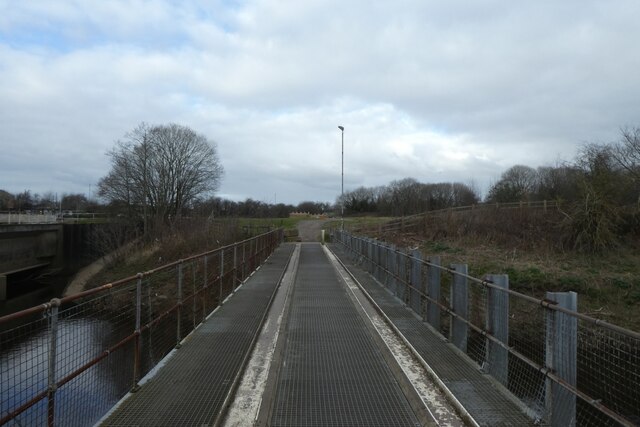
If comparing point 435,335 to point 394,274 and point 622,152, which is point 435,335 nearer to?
point 394,274

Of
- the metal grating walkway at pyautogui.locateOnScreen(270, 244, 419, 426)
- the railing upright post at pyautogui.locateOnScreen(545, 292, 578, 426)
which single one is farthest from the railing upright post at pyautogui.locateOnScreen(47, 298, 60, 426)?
the railing upright post at pyautogui.locateOnScreen(545, 292, 578, 426)

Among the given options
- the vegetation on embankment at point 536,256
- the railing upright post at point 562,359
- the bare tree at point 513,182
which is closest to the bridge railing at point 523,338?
the railing upright post at point 562,359

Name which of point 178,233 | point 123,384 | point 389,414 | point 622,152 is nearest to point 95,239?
Answer: point 178,233

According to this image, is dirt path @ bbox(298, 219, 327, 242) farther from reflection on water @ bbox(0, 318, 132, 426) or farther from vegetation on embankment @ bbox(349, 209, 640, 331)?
reflection on water @ bbox(0, 318, 132, 426)

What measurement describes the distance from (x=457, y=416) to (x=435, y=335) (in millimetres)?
3132

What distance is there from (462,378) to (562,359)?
1511mm

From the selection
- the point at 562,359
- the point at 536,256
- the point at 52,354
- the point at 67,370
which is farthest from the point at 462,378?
the point at 536,256

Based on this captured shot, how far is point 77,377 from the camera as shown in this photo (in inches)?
304

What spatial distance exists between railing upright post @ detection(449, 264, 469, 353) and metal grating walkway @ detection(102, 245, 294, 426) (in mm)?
2920

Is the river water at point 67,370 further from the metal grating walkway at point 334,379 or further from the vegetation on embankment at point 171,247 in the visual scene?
the vegetation on embankment at point 171,247

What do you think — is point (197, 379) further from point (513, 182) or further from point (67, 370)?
point (513, 182)

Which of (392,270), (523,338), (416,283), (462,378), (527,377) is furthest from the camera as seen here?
(392,270)

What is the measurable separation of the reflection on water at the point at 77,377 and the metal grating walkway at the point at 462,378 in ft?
13.3

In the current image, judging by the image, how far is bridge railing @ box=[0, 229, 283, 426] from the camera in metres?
3.71
